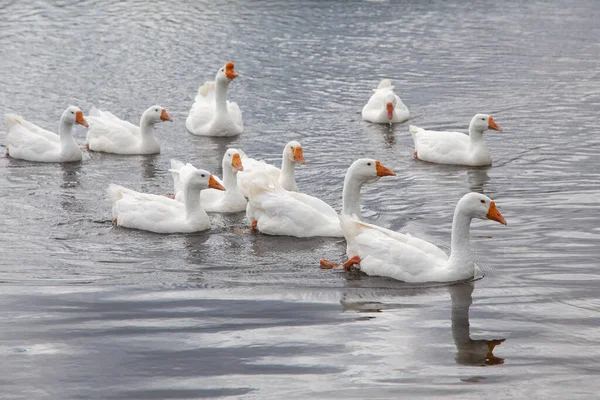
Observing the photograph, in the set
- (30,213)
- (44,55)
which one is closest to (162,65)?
(44,55)

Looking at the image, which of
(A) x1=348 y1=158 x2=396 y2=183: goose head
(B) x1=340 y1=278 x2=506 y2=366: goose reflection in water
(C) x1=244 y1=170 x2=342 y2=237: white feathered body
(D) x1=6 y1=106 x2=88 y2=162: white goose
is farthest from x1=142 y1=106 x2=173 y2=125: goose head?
(B) x1=340 y1=278 x2=506 y2=366: goose reflection in water

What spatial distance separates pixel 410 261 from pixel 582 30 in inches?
730

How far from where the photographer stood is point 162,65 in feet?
78.2

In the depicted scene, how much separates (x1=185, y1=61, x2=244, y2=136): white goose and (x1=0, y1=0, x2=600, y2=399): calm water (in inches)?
14.2

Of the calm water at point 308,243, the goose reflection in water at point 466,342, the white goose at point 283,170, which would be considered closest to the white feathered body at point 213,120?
the calm water at point 308,243

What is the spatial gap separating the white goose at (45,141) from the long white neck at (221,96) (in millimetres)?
2875

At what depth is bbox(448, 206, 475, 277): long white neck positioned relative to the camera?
1116cm

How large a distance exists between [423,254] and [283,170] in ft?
11.7

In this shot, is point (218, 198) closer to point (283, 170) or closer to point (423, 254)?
point (283, 170)

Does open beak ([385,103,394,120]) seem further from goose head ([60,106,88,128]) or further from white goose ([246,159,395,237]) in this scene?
white goose ([246,159,395,237])

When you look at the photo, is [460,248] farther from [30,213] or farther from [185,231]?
[30,213]

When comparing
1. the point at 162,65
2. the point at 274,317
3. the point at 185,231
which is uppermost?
the point at 162,65

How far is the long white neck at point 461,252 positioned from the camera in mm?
11164

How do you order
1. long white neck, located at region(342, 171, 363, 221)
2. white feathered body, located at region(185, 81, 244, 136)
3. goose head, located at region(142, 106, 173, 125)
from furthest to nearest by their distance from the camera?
white feathered body, located at region(185, 81, 244, 136)
goose head, located at region(142, 106, 173, 125)
long white neck, located at region(342, 171, 363, 221)
